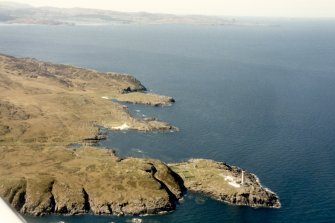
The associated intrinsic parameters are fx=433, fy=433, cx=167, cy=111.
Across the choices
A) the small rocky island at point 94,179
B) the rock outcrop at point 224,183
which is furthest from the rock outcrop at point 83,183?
the rock outcrop at point 224,183

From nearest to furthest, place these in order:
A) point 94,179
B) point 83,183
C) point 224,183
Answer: point 83,183
point 94,179
point 224,183

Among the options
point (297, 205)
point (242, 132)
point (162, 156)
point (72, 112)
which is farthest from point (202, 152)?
point (72, 112)

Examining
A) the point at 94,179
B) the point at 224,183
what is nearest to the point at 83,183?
the point at 94,179

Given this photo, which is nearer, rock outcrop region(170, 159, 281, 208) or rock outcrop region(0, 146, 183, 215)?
rock outcrop region(0, 146, 183, 215)

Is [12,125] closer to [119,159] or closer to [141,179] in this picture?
[119,159]

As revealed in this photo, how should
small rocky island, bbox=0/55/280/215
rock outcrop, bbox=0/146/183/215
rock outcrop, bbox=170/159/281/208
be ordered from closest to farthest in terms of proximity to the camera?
rock outcrop, bbox=0/146/183/215 < small rocky island, bbox=0/55/280/215 < rock outcrop, bbox=170/159/281/208

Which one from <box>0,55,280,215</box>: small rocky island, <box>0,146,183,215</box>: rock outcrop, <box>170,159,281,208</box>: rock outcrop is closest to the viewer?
<box>0,146,183,215</box>: rock outcrop

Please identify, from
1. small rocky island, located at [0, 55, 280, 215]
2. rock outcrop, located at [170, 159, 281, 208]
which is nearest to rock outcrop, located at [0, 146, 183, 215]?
small rocky island, located at [0, 55, 280, 215]

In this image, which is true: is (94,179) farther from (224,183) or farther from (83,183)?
(224,183)

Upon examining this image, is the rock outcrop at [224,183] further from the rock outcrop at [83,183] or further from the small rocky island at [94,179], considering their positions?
the rock outcrop at [83,183]

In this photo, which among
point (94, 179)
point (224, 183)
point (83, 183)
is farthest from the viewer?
point (224, 183)

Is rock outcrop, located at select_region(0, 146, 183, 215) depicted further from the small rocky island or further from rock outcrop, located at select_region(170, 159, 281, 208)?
rock outcrop, located at select_region(170, 159, 281, 208)
